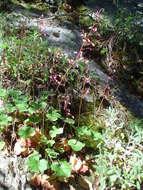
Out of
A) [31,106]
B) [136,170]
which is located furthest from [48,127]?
[136,170]

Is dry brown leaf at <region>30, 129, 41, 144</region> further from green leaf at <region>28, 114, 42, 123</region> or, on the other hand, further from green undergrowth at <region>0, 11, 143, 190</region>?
green leaf at <region>28, 114, 42, 123</region>

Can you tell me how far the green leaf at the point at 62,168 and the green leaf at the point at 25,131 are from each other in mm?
399

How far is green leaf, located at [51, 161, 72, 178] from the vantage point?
3531mm

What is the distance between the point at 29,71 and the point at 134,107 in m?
1.52

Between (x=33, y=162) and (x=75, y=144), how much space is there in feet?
1.71

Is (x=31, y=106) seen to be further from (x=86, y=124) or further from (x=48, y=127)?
Result: (x=86, y=124)

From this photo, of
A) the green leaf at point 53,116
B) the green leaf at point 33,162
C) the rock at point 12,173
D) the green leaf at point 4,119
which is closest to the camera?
the green leaf at point 33,162

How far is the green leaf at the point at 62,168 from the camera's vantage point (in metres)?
3.53

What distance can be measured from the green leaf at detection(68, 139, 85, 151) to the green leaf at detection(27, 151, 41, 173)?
1.24 ft

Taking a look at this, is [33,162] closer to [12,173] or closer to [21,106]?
[12,173]

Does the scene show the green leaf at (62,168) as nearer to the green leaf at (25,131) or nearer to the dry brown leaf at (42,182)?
the dry brown leaf at (42,182)

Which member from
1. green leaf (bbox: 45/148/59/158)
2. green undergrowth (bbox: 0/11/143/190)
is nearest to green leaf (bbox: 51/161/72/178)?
green undergrowth (bbox: 0/11/143/190)

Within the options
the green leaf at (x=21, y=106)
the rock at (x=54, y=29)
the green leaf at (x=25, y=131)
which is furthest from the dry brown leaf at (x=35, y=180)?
the rock at (x=54, y=29)

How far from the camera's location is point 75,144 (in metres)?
3.84
